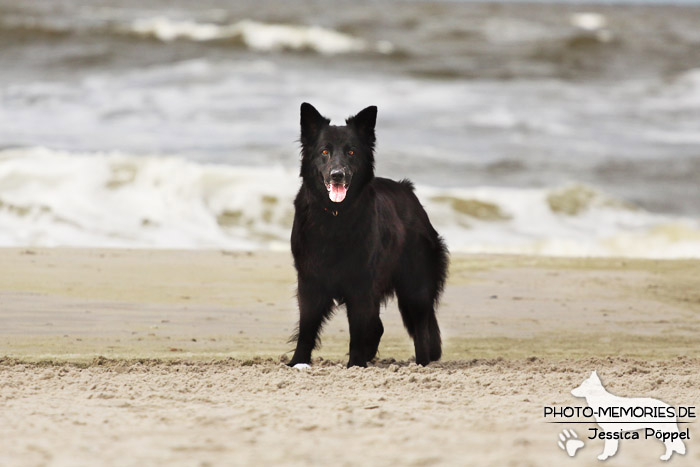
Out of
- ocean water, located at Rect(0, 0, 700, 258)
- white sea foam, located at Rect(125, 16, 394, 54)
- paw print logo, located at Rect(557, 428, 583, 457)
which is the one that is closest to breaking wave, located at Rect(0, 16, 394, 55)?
white sea foam, located at Rect(125, 16, 394, 54)

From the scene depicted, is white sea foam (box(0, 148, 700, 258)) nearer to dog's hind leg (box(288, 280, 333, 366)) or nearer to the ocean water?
the ocean water

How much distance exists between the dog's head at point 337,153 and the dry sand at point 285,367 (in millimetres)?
1052

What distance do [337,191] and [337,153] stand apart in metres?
0.21

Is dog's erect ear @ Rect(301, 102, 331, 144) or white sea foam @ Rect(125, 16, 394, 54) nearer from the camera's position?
Result: dog's erect ear @ Rect(301, 102, 331, 144)

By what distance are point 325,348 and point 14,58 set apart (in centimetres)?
2397

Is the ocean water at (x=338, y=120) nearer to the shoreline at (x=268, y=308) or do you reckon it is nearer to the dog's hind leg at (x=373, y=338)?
the shoreline at (x=268, y=308)

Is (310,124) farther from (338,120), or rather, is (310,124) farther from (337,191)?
(338,120)

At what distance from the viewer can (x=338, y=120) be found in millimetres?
20781

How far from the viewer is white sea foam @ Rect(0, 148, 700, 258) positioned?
11.8m

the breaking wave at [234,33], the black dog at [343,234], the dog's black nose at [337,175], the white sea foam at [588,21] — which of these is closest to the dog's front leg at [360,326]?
the black dog at [343,234]

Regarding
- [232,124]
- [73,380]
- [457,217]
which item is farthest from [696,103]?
[73,380]

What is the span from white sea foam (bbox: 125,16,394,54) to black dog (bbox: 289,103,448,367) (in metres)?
26.3

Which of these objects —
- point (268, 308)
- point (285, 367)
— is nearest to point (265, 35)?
point (268, 308)

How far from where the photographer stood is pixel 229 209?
13.2m
